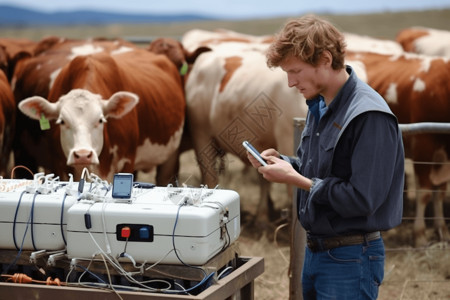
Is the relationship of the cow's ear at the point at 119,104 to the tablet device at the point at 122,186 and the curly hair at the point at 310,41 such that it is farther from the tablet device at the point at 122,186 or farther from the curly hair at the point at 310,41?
the curly hair at the point at 310,41

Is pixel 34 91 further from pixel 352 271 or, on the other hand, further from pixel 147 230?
pixel 352 271

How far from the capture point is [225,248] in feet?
11.5

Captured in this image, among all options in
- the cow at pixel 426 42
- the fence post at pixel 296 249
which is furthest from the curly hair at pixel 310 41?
the cow at pixel 426 42

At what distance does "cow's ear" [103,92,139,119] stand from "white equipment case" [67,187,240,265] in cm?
292

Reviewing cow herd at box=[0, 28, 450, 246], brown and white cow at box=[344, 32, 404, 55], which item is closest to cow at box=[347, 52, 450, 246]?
cow herd at box=[0, 28, 450, 246]

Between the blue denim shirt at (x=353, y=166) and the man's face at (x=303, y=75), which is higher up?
the man's face at (x=303, y=75)

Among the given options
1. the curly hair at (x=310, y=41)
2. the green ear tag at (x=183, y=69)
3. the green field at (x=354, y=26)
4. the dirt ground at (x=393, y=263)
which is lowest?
the green field at (x=354, y=26)

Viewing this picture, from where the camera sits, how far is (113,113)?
623 cm

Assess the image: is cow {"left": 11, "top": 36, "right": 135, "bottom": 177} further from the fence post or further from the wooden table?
the wooden table

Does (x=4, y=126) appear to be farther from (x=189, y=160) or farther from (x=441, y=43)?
(x=441, y=43)

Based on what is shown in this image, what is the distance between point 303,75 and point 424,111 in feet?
15.5

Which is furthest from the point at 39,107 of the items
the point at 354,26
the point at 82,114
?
the point at 354,26

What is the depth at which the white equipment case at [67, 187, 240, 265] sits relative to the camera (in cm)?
316

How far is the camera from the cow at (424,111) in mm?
7223
